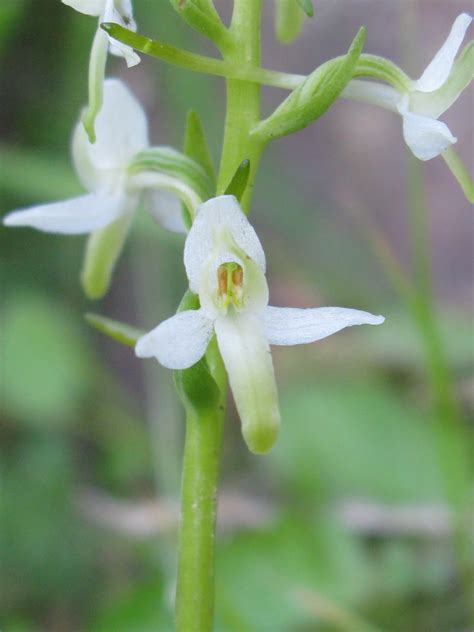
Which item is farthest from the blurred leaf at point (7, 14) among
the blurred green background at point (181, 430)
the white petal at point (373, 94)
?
the white petal at point (373, 94)

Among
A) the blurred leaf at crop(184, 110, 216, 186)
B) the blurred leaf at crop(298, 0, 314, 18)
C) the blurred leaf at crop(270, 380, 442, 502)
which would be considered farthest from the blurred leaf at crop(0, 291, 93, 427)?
the blurred leaf at crop(298, 0, 314, 18)

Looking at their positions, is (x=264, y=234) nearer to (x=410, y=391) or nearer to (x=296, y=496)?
(x=410, y=391)

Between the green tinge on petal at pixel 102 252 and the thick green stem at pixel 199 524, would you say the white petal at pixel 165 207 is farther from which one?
the thick green stem at pixel 199 524

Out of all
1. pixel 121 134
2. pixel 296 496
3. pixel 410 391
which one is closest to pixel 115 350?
pixel 410 391

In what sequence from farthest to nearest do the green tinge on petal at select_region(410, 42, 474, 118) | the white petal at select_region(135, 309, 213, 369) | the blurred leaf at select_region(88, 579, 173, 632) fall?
the blurred leaf at select_region(88, 579, 173, 632), the green tinge on petal at select_region(410, 42, 474, 118), the white petal at select_region(135, 309, 213, 369)

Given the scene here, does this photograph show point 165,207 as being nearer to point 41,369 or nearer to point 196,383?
point 196,383

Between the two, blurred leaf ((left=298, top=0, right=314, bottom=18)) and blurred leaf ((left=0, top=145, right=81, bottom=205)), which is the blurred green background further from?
blurred leaf ((left=298, top=0, right=314, bottom=18))

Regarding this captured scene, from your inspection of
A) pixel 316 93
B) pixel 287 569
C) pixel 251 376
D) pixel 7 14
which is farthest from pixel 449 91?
pixel 7 14
